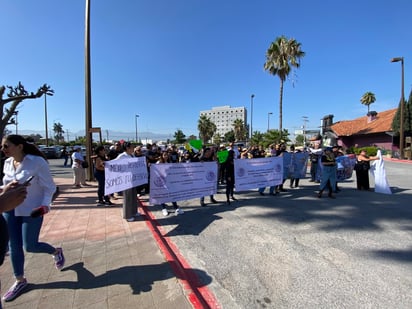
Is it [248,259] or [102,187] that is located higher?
[102,187]

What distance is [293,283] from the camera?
3.03m

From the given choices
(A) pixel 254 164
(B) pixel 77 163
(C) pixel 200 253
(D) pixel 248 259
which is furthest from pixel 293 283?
(B) pixel 77 163

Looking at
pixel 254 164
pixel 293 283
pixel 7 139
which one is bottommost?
pixel 293 283

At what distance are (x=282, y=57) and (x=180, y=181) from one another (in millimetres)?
21501

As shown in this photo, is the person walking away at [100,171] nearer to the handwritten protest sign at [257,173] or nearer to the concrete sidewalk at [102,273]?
the concrete sidewalk at [102,273]

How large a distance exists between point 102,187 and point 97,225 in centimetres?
192

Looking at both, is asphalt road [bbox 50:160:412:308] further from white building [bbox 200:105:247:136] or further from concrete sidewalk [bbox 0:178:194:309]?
white building [bbox 200:105:247:136]

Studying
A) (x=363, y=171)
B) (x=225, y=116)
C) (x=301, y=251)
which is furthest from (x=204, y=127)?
(x=225, y=116)

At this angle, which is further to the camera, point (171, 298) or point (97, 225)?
point (97, 225)

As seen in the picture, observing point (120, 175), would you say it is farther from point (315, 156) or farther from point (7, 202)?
point (315, 156)

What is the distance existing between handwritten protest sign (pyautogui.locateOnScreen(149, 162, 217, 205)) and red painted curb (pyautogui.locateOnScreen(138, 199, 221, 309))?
3.37 feet

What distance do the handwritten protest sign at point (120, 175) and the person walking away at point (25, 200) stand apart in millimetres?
2630

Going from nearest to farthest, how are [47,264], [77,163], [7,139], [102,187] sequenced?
[7,139] < [47,264] < [102,187] < [77,163]

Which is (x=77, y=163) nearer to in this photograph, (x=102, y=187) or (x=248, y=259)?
(x=102, y=187)
